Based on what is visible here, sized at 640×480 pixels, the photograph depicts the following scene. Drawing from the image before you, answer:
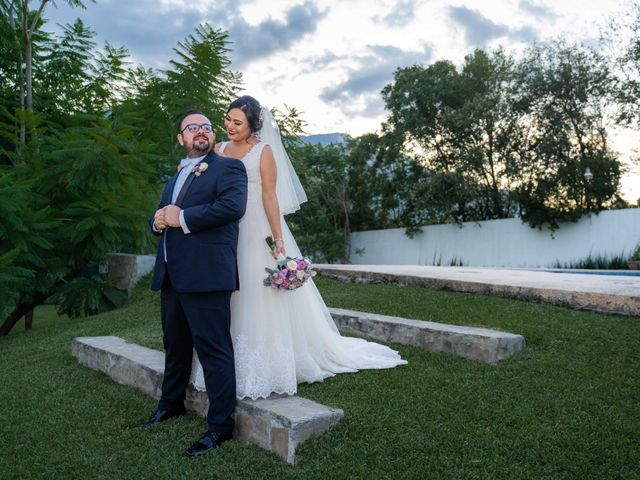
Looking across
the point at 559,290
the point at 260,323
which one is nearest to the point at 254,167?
the point at 260,323

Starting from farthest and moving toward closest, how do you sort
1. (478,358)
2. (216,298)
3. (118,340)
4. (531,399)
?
1. (118,340)
2. (478,358)
3. (531,399)
4. (216,298)

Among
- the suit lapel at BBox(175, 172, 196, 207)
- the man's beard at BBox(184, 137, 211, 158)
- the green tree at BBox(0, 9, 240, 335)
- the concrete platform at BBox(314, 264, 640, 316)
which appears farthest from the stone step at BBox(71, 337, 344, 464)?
the green tree at BBox(0, 9, 240, 335)

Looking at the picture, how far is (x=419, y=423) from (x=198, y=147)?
6.78 ft

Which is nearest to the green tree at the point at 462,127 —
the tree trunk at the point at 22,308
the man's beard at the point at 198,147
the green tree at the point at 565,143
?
the green tree at the point at 565,143

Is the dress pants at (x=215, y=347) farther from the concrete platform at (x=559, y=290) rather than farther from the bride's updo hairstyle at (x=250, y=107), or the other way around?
the concrete platform at (x=559, y=290)

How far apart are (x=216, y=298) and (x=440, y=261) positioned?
19030 mm

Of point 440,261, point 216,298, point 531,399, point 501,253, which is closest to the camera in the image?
point 216,298

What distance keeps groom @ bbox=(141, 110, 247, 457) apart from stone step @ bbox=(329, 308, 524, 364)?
2.04m

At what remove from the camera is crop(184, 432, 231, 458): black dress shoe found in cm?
317

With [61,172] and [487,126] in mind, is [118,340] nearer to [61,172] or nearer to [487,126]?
[61,172]

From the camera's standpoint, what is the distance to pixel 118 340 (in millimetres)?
5828

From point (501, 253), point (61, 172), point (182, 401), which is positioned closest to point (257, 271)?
point (182, 401)

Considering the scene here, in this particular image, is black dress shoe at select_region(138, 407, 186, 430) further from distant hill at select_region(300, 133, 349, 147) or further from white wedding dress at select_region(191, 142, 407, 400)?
distant hill at select_region(300, 133, 349, 147)

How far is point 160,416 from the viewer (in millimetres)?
3756
